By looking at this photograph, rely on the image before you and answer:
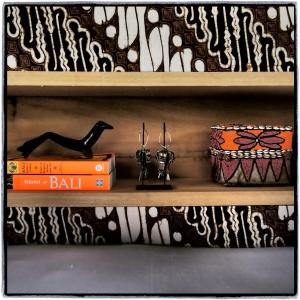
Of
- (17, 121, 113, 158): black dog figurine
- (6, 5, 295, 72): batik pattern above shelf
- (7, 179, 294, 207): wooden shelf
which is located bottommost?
(7, 179, 294, 207): wooden shelf

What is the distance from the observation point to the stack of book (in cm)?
134

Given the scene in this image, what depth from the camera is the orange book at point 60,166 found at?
135 centimetres

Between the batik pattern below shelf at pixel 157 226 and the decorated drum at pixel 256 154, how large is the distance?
0.78ft

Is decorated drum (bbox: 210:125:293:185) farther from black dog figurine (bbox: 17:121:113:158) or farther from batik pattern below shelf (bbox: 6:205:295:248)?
black dog figurine (bbox: 17:121:113:158)

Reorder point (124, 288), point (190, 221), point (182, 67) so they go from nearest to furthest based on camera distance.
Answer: point (124, 288)
point (182, 67)
point (190, 221)

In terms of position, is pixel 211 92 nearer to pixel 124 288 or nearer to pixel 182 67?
pixel 182 67

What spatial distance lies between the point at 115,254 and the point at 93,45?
0.71 meters

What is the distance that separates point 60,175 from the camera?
4.43 feet

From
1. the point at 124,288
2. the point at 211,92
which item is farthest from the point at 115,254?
the point at 211,92

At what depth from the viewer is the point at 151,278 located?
132 cm

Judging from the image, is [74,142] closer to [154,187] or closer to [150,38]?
[154,187]

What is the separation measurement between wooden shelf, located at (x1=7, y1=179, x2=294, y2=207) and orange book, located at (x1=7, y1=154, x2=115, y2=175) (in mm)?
78

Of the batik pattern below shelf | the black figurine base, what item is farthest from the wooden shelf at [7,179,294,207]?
the batik pattern below shelf

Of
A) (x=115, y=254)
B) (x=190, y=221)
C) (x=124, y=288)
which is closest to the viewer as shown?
(x=124, y=288)
